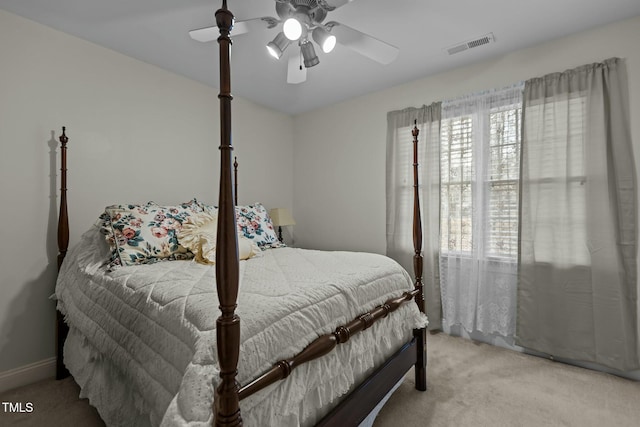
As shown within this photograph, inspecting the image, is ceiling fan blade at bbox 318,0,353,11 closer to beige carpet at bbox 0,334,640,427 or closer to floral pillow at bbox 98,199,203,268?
floral pillow at bbox 98,199,203,268

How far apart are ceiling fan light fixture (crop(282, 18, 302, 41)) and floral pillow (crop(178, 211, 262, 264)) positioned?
117cm

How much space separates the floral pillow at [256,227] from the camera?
2.66 m

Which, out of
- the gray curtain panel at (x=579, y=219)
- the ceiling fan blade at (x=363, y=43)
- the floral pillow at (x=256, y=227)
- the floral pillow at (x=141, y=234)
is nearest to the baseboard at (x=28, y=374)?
Result: the floral pillow at (x=141, y=234)

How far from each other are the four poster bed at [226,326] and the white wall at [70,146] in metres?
0.17

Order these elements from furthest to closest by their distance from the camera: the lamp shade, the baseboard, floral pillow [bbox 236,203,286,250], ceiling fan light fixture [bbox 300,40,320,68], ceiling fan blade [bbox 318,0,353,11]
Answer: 1. the lamp shade
2. floral pillow [bbox 236,203,286,250]
3. the baseboard
4. ceiling fan light fixture [bbox 300,40,320,68]
5. ceiling fan blade [bbox 318,0,353,11]

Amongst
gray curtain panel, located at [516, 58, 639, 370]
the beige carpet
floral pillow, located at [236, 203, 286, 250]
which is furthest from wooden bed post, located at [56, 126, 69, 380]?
gray curtain panel, located at [516, 58, 639, 370]

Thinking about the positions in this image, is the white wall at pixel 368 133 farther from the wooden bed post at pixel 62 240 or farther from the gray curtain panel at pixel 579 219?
the wooden bed post at pixel 62 240

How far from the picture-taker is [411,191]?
120 inches

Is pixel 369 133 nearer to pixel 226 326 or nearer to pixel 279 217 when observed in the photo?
pixel 279 217

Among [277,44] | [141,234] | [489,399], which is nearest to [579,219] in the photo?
[489,399]

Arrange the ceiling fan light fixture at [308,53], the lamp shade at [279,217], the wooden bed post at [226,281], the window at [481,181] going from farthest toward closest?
1. the lamp shade at [279,217]
2. the window at [481,181]
3. the ceiling fan light fixture at [308,53]
4. the wooden bed post at [226,281]

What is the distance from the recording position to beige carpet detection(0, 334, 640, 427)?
1.68 metres

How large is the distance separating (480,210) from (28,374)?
3.53m

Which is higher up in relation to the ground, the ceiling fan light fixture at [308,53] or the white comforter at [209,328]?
the ceiling fan light fixture at [308,53]
